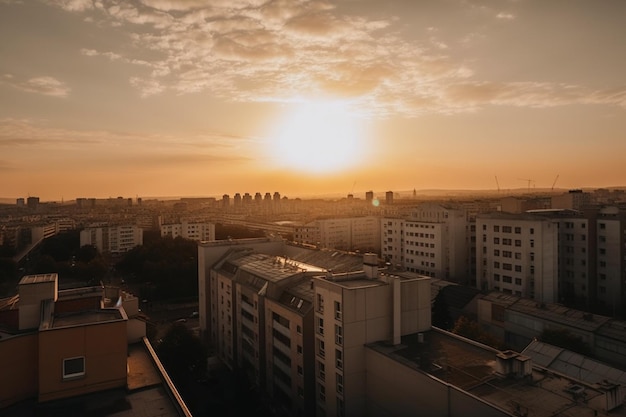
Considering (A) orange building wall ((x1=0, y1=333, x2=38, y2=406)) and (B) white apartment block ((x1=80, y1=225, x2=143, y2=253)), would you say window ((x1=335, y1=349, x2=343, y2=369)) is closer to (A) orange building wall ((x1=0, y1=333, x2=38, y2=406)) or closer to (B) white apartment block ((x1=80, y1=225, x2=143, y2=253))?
(A) orange building wall ((x1=0, y1=333, x2=38, y2=406))

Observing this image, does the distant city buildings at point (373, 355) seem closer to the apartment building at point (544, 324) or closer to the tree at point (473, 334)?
the apartment building at point (544, 324)

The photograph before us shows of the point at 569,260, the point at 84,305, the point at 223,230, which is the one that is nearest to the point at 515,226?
the point at 569,260

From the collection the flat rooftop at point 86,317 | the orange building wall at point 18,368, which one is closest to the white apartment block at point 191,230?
the flat rooftop at point 86,317

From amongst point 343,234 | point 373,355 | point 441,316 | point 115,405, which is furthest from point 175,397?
point 343,234

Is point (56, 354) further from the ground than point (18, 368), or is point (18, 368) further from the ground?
point (56, 354)

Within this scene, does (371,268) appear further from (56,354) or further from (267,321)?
(56,354)
